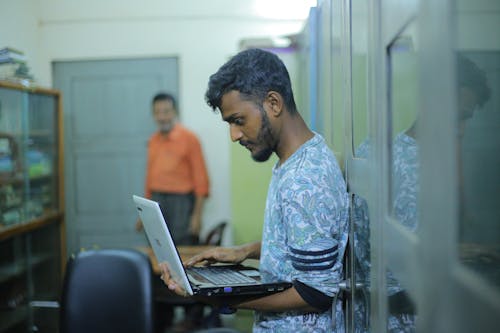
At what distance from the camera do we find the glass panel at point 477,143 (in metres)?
0.65

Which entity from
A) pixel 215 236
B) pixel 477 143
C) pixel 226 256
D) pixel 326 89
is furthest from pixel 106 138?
pixel 477 143

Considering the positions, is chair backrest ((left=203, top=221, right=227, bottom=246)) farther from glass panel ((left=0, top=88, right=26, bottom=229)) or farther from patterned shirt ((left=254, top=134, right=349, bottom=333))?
patterned shirt ((left=254, top=134, right=349, bottom=333))

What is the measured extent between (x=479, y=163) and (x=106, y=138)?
4157 millimetres

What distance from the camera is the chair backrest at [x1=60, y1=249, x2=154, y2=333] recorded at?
79.5 inches

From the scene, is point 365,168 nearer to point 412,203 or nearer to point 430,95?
point 412,203

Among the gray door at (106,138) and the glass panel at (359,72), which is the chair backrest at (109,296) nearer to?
the glass panel at (359,72)

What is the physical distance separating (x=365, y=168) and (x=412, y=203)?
1.15 ft

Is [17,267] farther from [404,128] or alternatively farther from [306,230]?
[404,128]

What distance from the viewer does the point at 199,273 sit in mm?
1564

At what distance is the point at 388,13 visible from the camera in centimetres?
97

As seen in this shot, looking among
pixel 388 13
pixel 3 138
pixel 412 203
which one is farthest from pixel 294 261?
pixel 3 138

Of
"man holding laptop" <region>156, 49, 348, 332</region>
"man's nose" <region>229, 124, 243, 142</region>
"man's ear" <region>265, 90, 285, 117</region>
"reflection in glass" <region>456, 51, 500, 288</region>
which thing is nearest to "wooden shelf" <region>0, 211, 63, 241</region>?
"man holding laptop" <region>156, 49, 348, 332</region>

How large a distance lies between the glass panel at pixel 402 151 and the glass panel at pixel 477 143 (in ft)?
0.30

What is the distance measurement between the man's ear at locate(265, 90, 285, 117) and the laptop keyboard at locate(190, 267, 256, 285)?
1.37ft
